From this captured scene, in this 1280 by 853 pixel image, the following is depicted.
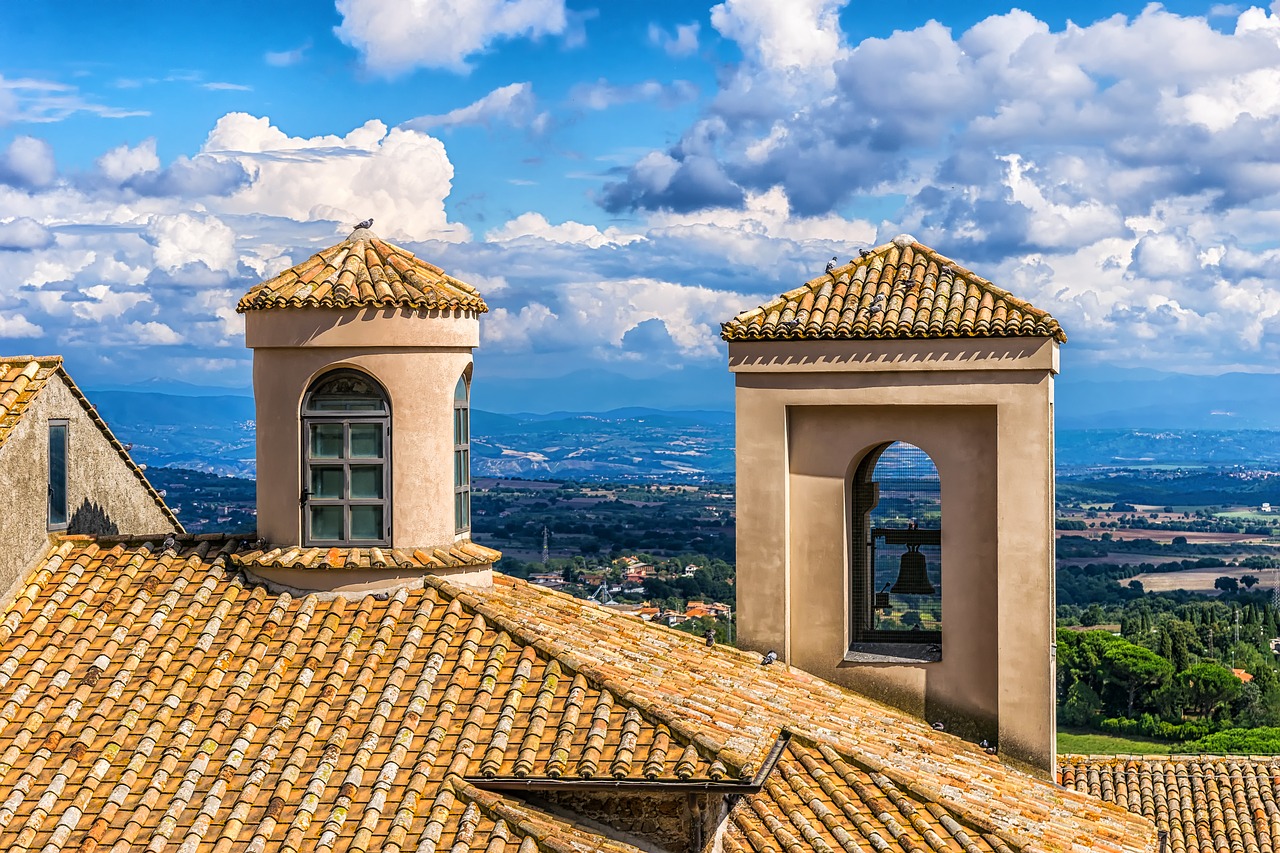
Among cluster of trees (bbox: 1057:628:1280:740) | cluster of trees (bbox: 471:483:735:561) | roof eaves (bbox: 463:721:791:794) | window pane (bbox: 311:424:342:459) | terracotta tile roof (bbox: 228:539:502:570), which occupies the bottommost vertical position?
cluster of trees (bbox: 1057:628:1280:740)

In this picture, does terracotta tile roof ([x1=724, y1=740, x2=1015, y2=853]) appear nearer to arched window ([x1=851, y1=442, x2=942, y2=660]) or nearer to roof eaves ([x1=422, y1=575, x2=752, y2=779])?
roof eaves ([x1=422, y1=575, x2=752, y2=779])

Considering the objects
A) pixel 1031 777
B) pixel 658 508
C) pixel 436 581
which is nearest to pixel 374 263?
pixel 436 581

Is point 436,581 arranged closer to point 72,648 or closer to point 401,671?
point 401,671

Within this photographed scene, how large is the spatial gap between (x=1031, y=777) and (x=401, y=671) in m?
6.71

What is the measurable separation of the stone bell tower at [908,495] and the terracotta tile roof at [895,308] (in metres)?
0.02

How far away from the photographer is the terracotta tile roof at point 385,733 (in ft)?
30.9

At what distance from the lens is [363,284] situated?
12656 mm

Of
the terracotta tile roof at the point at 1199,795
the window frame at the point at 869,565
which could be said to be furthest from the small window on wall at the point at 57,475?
the terracotta tile roof at the point at 1199,795

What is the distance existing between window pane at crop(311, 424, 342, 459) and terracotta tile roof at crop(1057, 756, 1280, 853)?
17.1 metres

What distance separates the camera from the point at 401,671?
430 inches

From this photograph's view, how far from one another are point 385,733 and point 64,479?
536cm

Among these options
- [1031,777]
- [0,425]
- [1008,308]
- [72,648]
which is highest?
[1008,308]

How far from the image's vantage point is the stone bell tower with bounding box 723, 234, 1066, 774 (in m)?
14.8

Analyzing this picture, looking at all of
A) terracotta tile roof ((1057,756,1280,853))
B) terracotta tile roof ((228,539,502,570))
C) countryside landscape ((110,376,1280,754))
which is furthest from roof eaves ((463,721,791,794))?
terracotta tile roof ((1057,756,1280,853))
